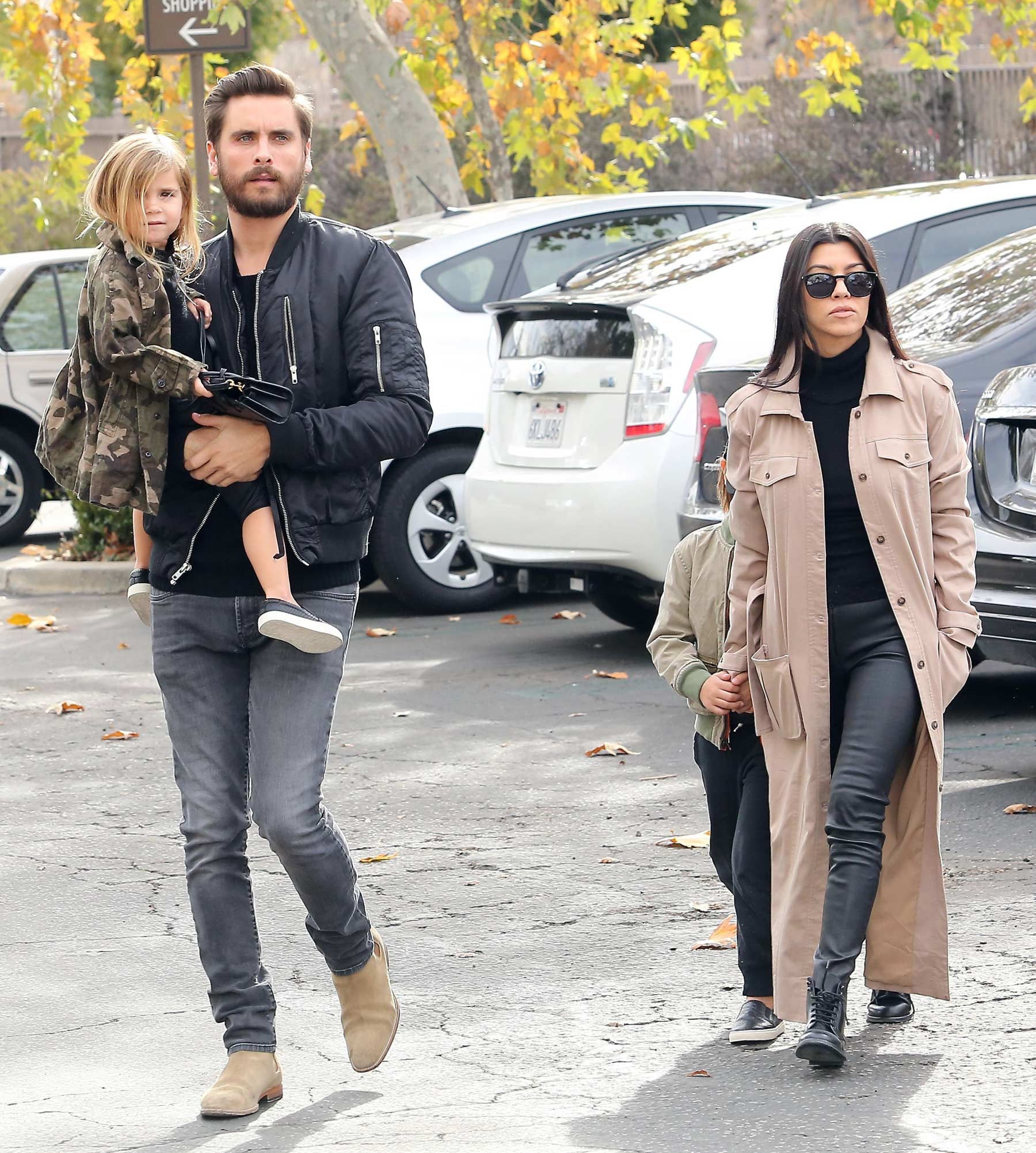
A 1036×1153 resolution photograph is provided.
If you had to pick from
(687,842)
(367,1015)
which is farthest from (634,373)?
(367,1015)

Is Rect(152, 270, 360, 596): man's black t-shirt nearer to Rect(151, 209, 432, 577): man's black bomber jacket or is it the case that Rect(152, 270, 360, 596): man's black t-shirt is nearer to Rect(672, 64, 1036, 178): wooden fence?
Rect(151, 209, 432, 577): man's black bomber jacket

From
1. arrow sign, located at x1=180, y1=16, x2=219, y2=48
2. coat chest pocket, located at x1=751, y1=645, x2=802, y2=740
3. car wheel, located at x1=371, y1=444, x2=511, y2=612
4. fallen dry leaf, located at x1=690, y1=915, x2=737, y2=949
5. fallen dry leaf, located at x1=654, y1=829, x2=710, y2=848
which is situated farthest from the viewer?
→ arrow sign, located at x1=180, y1=16, x2=219, y2=48

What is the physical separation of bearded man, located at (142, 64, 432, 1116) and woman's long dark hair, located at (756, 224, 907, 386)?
0.78 m

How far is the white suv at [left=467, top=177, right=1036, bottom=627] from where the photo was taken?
26.5 ft

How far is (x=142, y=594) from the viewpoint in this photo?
166 inches

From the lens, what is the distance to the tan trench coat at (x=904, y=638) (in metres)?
4.14

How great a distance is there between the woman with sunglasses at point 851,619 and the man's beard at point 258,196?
1066mm

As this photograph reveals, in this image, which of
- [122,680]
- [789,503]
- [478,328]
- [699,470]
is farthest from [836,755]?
[478,328]

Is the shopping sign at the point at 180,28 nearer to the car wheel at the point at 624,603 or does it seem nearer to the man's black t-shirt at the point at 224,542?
the car wheel at the point at 624,603

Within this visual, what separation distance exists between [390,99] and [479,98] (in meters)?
1.70

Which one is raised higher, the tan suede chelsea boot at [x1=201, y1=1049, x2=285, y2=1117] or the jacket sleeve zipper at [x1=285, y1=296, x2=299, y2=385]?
the jacket sleeve zipper at [x1=285, y1=296, x2=299, y2=385]

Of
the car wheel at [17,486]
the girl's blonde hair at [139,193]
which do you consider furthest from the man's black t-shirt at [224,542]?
the car wheel at [17,486]

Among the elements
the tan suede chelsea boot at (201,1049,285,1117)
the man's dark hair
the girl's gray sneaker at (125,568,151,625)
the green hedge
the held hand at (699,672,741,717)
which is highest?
the man's dark hair

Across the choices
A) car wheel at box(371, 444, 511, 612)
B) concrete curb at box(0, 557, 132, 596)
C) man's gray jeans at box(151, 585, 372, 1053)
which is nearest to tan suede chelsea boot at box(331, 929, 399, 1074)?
man's gray jeans at box(151, 585, 372, 1053)
